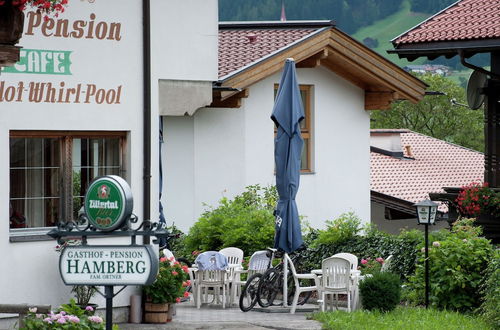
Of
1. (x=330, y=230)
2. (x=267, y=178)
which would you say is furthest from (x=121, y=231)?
(x=267, y=178)

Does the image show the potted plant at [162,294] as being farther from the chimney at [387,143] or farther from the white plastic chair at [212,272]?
the chimney at [387,143]

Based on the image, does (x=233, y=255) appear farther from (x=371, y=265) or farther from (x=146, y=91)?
(x=146, y=91)

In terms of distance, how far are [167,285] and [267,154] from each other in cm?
873

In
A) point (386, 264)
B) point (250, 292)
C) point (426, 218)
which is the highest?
point (426, 218)

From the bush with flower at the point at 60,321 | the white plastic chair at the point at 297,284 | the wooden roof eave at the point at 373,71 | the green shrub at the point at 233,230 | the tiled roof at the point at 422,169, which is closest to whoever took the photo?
the bush with flower at the point at 60,321

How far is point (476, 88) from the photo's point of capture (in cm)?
1880

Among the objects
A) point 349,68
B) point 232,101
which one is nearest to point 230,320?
point 232,101

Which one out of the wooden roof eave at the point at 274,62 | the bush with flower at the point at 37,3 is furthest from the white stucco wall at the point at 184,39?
the wooden roof eave at the point at 274,62

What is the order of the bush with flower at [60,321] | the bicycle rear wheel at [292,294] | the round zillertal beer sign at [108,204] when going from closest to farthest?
the round zillertal beer sign at [108,204] < the bush with flower at [60,321] < the bicycle rear wheel at [292,294]

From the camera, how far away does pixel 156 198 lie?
46.8 feet

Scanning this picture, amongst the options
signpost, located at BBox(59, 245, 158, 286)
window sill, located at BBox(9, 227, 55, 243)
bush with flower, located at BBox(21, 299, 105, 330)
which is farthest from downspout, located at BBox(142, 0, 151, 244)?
signpost, located at BBox(59, 245, 158, 286)

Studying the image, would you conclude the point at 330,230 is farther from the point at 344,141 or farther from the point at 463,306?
the point at 344,141

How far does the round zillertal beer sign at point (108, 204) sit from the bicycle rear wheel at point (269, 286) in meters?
6.67

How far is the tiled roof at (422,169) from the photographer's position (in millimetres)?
32344
